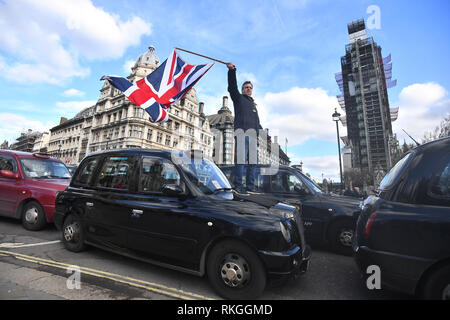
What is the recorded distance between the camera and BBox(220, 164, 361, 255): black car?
4500 millimetres

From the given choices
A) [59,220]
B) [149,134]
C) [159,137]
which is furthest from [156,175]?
[159,137]

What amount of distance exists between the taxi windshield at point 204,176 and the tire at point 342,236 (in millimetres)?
2756

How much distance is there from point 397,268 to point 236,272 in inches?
63.9

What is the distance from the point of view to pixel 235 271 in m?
2.41

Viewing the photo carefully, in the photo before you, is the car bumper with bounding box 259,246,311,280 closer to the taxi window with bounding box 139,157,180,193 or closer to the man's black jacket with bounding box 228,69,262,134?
the taxi window with bounding box 139,157,180,193

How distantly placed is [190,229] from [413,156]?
277 cm

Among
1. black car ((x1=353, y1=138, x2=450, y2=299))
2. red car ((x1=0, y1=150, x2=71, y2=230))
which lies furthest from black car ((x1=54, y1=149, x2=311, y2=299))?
red car ((x1=0, y1=150, x2=71, y2=230))

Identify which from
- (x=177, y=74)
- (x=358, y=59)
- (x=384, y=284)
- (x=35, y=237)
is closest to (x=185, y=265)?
(x=384, y=284)

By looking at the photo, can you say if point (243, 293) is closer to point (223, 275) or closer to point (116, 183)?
point (223, 275)

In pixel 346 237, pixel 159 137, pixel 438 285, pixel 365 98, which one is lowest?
pixel 346 237

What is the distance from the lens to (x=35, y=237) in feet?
15.0

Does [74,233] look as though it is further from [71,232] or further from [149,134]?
[149,134]

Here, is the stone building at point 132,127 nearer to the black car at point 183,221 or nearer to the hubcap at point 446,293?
the black car at point 183,221
